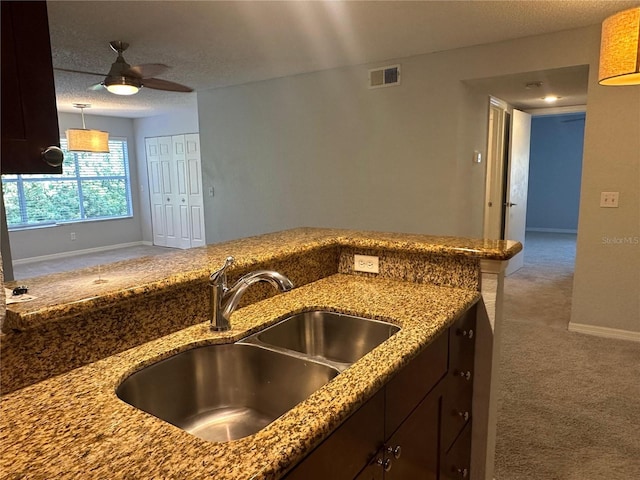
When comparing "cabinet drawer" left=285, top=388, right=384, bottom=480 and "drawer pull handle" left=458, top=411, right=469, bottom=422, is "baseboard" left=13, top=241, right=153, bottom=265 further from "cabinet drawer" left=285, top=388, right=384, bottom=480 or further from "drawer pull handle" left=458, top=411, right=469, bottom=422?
"cabinet drawer" left=285, top=388, right=384, bottom=480

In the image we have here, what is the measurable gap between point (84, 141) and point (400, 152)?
3563 millimetres

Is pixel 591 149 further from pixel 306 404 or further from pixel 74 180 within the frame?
pixel 74 180

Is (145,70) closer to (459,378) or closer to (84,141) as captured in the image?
(84,141)

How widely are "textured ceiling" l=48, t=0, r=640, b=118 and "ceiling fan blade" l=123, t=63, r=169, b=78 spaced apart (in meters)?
0.28

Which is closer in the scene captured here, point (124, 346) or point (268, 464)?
point (268, 464)

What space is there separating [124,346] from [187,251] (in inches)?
22.1

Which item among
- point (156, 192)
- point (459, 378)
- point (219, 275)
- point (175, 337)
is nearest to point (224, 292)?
point (219, 275)

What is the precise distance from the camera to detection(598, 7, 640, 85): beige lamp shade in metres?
2.13

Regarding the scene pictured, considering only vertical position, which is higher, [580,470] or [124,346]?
[124,346]

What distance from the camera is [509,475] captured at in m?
1.93

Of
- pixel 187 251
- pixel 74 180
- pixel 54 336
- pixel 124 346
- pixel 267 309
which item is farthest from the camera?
pixel 74 180

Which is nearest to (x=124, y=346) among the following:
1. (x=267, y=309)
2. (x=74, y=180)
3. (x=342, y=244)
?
(x=267, y=309)

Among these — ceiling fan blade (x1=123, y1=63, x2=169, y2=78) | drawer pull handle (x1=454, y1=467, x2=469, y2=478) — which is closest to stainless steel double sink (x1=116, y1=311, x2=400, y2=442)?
drawer pull handle (x1=454, y1=467, x2=469, y2=478)

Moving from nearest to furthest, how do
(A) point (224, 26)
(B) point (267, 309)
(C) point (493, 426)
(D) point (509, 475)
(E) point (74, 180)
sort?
(B) point (267, 309) → (C) point (493, 426) → (D) point (509, 475) → (A) point (224, 26) → (E) point (74, 180)
